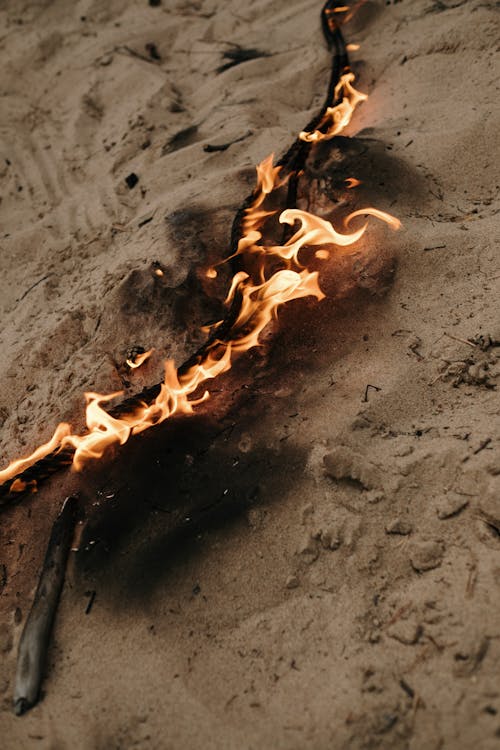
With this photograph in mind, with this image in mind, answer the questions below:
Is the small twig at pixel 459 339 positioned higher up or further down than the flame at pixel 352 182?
further down

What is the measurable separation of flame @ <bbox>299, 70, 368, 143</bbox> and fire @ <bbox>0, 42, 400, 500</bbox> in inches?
16.5

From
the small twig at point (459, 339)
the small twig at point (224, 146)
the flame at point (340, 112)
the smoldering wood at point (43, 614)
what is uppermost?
the small twig at point (224, 146)

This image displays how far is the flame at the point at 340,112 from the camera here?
364 cm

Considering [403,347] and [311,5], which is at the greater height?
[311,5]

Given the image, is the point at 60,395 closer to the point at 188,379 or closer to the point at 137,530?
the point at 188,379

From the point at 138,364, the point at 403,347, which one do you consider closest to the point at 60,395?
the point at 138,364

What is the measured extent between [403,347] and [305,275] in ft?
2.22

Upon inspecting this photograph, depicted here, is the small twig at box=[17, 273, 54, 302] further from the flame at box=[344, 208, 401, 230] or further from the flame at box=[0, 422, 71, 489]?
the flame at box=[344, 208, 401, 230]

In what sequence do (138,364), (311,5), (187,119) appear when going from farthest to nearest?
(311,5) → (187,119) → (138,364)

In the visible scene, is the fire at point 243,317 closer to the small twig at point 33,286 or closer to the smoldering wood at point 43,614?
the smoldering wood at point 43,614

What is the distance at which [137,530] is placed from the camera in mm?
2322

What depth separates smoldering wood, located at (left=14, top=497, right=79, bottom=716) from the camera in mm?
2031

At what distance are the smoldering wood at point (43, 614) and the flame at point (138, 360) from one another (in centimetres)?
77

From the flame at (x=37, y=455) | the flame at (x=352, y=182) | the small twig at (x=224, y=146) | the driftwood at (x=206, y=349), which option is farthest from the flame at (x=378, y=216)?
the flame at (x=37, y=455)
